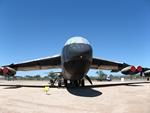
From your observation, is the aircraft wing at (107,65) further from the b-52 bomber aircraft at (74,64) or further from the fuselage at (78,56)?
the fuselage at (78,56)

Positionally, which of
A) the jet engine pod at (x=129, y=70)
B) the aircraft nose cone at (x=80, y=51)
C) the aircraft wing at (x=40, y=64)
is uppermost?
the aircraft wing at (x=40, y=64)

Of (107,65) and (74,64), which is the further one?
(107,65)

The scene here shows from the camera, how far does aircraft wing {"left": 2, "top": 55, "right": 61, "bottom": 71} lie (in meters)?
28.2

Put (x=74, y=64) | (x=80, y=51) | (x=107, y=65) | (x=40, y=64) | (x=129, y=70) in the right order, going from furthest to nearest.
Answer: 1. (x=107, y=65)
2. (x=40, y=64)
3. (x=129, y=70)
4. (x=74, y=64)
5. (x=80, y=51)

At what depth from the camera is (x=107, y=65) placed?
32844mm

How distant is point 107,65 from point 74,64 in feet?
47.7

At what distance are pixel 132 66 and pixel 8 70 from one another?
1552 cm

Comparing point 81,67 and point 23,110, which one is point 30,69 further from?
point 23,110

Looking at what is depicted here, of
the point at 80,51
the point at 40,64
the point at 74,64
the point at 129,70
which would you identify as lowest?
the point at 74,64

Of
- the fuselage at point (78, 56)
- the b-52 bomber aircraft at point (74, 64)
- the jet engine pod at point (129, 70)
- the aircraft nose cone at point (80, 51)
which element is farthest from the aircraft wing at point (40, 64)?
the jet engine pod at point (129, 70)

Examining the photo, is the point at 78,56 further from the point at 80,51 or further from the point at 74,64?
the point at 74,64

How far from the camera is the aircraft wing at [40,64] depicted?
92.5 feet

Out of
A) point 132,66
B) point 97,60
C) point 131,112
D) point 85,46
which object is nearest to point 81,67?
point 85,46

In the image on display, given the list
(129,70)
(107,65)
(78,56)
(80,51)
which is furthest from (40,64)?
(80,51)
